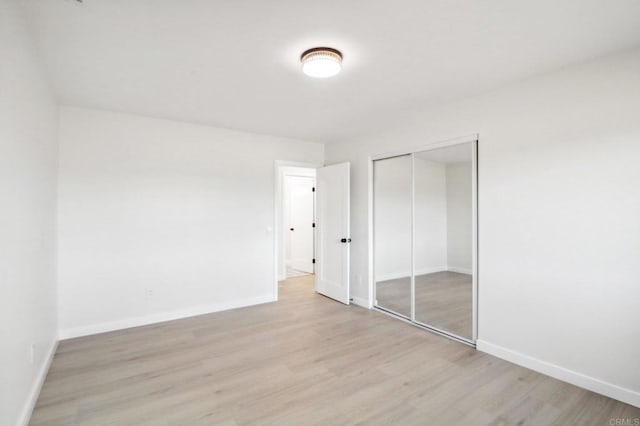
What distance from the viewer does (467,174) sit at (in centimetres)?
319

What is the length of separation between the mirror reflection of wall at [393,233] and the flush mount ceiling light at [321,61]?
74.8 inches

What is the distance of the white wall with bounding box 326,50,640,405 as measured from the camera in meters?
2.18

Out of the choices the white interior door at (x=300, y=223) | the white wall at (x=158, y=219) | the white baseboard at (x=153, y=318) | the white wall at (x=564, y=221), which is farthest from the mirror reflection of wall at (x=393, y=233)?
the white interior door at (x=300, y=223)

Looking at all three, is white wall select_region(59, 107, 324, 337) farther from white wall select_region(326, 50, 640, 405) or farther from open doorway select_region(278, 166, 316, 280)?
white wall select_region(326, 50, 640, 405)

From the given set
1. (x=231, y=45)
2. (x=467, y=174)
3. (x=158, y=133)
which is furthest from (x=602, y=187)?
(x=158, y=133)

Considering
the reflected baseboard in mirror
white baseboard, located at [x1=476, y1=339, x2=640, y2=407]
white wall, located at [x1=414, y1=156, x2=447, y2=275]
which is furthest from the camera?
the reflected baseboard in mirror

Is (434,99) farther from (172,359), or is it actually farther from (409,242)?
(172,359)

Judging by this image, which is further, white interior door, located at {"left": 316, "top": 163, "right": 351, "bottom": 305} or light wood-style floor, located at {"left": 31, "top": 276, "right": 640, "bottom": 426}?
white interior door, located at {"left": 316, "top": 163, "right": 351, "bottom": 305}

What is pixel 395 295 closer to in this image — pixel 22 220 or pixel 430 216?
pixel 430 216

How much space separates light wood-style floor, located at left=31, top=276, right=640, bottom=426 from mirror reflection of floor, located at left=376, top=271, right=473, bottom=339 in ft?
0.87

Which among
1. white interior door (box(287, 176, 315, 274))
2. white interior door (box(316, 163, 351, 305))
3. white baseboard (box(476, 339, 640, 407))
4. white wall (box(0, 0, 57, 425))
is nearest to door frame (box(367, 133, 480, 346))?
white baseboard (box(476, 339, 640, 407))

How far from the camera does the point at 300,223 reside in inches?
→ 282

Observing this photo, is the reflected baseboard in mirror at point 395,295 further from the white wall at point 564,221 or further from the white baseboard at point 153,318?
the white baseboard at point 153,318

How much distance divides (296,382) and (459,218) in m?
2.37
